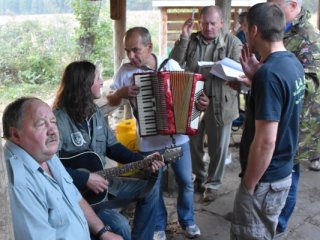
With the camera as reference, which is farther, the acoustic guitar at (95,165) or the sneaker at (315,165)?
the sneaker at (315,165)

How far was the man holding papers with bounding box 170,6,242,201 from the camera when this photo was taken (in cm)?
382

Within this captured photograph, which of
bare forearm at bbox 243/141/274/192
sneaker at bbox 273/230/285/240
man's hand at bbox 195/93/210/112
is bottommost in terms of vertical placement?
sneaker at bbox 273/230/285/240

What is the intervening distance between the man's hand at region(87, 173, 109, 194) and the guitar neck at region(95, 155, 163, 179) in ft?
0.32

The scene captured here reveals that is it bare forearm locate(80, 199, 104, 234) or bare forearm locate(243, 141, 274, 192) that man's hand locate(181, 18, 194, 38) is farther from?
bare forearm locate(80, 199, 104, 234)

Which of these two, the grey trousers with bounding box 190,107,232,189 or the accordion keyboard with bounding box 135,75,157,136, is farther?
the grey trousers with bounding box 190,107,232,189

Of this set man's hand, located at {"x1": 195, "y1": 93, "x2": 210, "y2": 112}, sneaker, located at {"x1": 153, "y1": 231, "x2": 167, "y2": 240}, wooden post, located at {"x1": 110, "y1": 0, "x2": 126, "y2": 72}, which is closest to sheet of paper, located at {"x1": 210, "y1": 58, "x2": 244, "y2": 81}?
man's hand, located at {"x1": 195, "y1": 93, "x2": 210, "y2": 112}

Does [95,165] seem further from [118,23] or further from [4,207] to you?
[118,23]

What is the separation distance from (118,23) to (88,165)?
3.78 meters

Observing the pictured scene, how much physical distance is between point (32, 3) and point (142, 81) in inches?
406

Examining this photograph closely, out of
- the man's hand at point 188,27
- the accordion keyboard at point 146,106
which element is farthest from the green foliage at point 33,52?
Answer: the accordion keyboard at point 146,106

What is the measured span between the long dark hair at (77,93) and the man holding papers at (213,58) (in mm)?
1303

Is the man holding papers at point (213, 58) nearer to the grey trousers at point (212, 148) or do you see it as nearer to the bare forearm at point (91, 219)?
the grey trousers at point (212, 148)

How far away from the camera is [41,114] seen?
6.77 ft

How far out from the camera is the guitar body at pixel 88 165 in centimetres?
272
